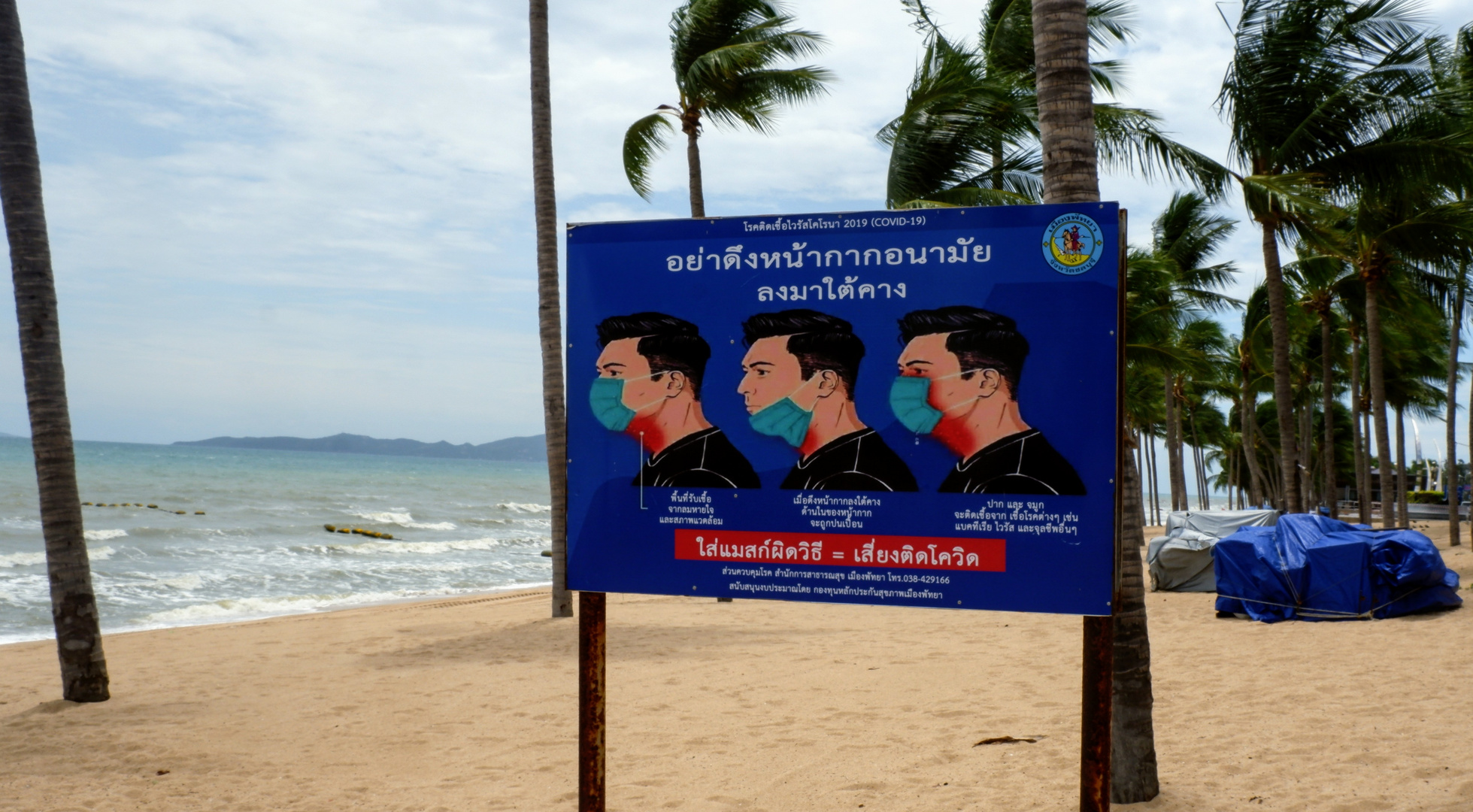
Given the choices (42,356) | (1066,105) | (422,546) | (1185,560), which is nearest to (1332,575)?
(1185,560)

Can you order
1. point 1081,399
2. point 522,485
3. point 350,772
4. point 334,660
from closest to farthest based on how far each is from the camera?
point 1081,399, point 350,772, point 334,660, point 522,485

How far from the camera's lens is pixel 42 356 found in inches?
288

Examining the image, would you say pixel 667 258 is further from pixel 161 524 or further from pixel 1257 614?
pixel 161 524

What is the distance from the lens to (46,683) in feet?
27.7

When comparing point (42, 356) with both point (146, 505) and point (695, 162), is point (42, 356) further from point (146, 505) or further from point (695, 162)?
point (146, 505)

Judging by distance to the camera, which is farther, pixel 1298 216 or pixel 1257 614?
pixel 1298 216

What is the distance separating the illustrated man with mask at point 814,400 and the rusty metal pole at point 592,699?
0.97 meters

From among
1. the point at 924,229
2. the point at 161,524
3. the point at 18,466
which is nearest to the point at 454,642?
the point at 924,229

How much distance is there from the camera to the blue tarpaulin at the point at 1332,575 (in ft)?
36.3

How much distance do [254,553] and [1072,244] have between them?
82.3ft

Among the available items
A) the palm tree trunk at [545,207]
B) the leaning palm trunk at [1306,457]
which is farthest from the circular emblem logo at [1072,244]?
the leaning palm trunk at [1306,457]

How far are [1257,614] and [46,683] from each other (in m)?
11.9

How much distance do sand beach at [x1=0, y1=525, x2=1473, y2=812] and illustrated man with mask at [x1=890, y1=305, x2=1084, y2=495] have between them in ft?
7.43

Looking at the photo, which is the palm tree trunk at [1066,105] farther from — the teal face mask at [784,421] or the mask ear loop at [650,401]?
the mask ear loop at [650,401]
